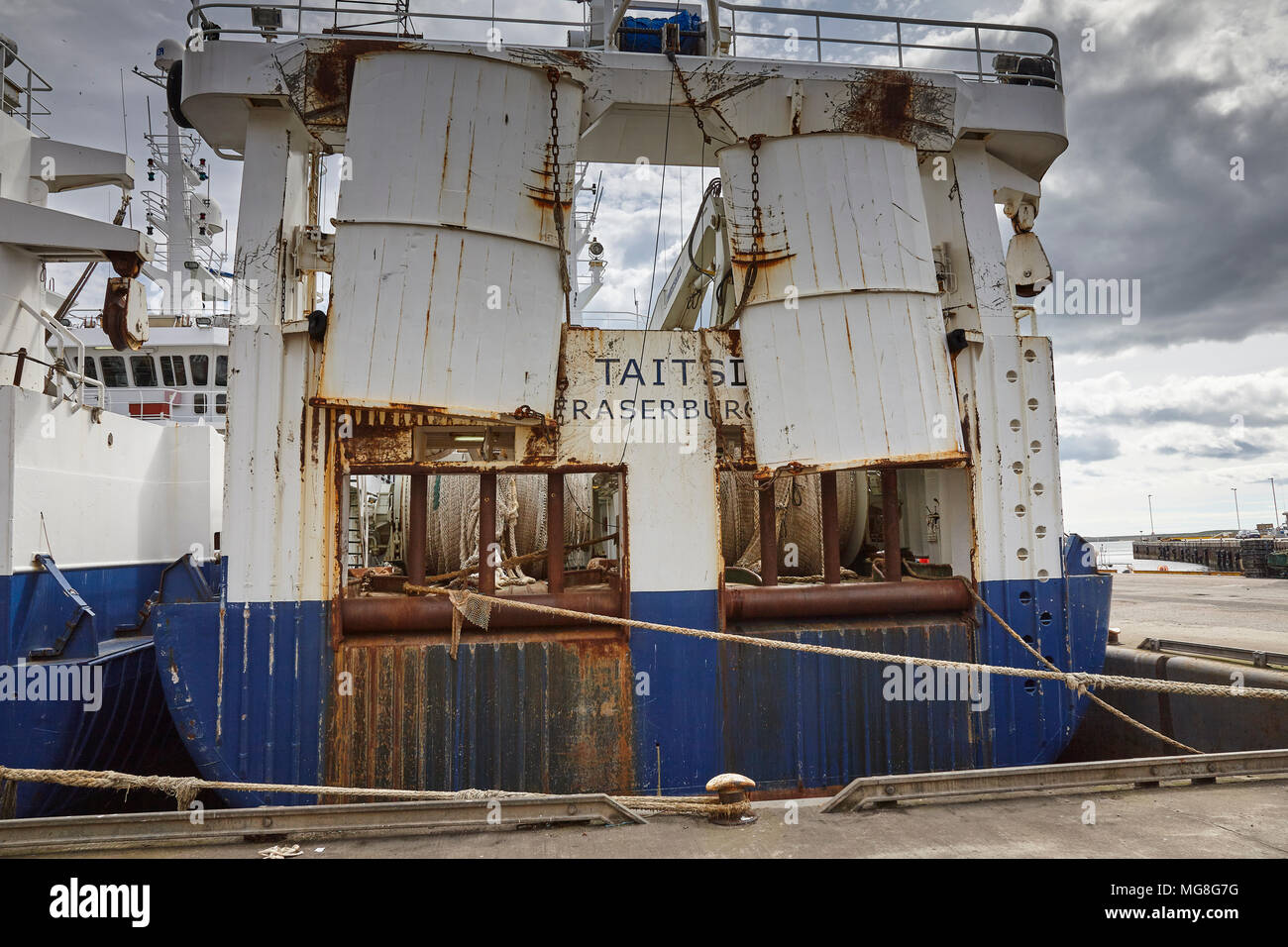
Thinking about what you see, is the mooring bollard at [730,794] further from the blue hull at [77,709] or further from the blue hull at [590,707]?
the blue hull at [77,709]

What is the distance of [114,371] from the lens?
14172 mm

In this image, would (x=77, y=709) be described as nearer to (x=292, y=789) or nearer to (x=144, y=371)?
(x=292, y=789)

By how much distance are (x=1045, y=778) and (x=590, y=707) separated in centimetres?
300

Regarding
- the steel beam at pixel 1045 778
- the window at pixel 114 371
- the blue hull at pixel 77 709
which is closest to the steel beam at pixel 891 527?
the steel beam at pixel 1045 778

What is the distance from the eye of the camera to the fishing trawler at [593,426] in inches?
229

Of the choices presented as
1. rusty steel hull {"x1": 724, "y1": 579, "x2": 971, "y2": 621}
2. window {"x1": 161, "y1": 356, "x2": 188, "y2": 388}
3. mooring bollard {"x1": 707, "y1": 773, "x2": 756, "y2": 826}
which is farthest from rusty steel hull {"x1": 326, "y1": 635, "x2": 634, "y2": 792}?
window {"x1": 161, "y1": 356, "x2": 188, "y2": 388}

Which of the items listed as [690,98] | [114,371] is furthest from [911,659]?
[114,371]

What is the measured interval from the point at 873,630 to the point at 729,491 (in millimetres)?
2571

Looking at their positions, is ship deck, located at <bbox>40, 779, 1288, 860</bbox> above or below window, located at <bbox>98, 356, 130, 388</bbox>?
below

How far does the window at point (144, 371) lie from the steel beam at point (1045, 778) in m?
13.9

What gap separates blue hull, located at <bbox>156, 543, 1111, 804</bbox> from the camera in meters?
5.69

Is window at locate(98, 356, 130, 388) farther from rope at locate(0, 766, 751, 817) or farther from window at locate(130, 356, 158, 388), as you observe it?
rope at locate(0, 766, 751, 817)

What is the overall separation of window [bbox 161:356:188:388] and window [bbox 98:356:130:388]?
0.64 meters
